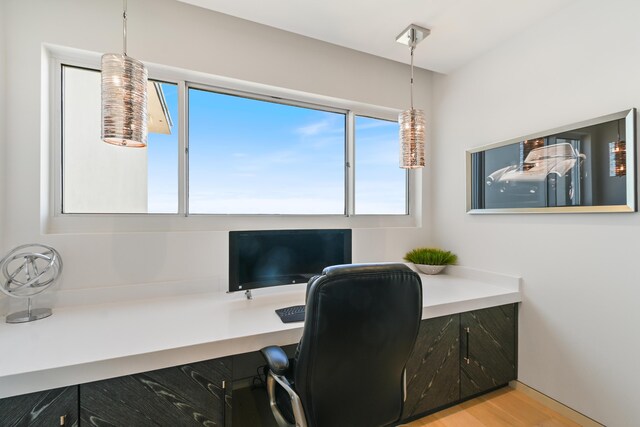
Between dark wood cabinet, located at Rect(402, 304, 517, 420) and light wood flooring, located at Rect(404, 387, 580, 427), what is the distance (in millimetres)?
55

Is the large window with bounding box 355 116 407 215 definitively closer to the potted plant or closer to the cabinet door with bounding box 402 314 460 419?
the potted plant

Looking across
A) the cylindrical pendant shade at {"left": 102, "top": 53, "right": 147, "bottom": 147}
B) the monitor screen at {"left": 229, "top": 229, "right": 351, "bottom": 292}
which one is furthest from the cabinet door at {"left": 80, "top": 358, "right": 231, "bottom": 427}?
the cylindrical pendant shade at {"left": 102, "top": 53, "right": 147, "bottom": 147}

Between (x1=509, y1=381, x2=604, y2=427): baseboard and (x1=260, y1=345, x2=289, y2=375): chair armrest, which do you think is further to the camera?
(x1=509, y1=381, x2=604, y2=427): baseboard

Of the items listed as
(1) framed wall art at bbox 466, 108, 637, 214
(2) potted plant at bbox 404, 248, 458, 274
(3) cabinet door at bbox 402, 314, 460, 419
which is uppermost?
(1) framed wall art at bbox 466, 108, 637, 214

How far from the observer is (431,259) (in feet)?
8.47

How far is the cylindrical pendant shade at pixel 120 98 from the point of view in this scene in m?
1.24

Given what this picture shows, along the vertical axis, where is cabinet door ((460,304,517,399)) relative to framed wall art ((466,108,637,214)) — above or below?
below

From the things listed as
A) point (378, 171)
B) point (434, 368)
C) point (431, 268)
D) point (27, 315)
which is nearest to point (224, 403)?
point (27, 315)

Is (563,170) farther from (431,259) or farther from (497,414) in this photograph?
(497,414)

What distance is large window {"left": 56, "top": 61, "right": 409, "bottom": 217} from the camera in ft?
5.89

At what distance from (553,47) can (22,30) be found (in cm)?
321

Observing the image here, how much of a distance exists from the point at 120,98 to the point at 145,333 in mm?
1050

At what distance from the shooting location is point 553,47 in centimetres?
187

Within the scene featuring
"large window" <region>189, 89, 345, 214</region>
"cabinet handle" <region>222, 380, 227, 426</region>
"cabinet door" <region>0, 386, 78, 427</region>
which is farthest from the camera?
"large window" <region>189, 89, 345, 214</region>
